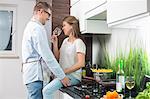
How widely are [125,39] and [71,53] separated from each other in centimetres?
55

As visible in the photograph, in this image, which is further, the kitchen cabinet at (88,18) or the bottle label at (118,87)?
the kitchen cabinet at (88,18)

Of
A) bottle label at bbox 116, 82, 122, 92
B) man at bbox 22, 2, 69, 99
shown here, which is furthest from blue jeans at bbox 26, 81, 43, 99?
bottle label at bbox 116, 82, 122, 92

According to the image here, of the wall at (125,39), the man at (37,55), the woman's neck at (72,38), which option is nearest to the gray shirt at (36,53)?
the man at (37,55)

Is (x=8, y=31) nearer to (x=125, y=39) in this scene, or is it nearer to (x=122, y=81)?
(x=125, y=39)

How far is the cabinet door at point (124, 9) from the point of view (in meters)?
1.24

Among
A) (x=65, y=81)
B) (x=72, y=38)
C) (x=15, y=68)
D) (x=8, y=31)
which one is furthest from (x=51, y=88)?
(x=8, y=31)

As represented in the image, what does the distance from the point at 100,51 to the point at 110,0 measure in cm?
130

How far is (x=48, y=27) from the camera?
10.3 ft

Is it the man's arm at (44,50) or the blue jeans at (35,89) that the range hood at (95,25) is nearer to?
the man's arm at (44,50)

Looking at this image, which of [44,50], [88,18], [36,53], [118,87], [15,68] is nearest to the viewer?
[118,87]

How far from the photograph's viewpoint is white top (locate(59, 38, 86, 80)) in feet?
7.95

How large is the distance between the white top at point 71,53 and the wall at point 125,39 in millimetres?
354

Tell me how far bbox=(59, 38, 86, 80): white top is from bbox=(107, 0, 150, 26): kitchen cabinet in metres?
0.80

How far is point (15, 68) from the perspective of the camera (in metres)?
Result: 4.00
